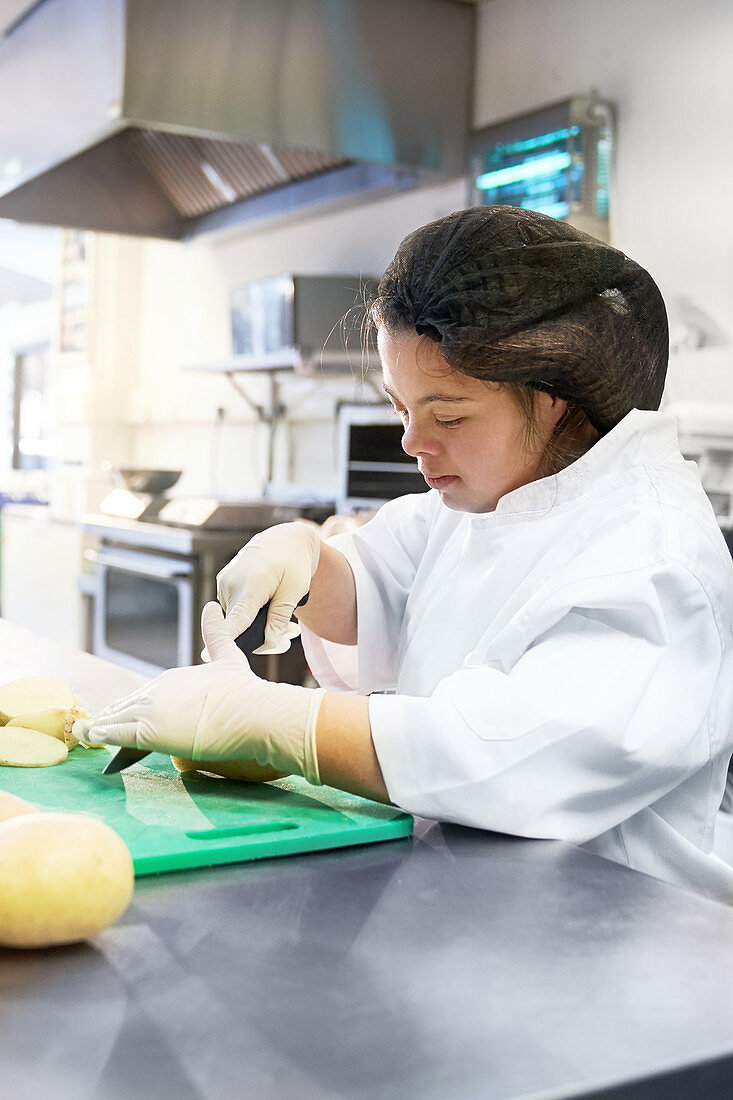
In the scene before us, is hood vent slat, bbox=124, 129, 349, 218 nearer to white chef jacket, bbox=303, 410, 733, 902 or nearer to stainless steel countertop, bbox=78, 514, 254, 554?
stainless steel countertop, bbox=78, 514, 254, 554

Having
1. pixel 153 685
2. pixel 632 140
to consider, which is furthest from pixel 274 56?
pixel 153 685

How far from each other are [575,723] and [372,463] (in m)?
2.55

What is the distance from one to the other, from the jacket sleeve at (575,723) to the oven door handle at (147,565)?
99.8 inches

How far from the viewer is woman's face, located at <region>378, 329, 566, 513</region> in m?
0.98

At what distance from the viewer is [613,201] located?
2.90 metres

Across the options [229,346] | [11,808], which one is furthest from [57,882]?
[229,346]

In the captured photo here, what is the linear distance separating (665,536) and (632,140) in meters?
2.33

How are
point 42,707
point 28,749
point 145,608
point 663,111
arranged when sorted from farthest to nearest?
point 145,608 → point 663,111 → point 42,707 → point 28,749

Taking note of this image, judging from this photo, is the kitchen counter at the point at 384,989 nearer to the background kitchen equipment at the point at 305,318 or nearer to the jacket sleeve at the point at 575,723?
the jacket sleeve at the point at 575,723

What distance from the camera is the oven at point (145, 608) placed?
3295 mm

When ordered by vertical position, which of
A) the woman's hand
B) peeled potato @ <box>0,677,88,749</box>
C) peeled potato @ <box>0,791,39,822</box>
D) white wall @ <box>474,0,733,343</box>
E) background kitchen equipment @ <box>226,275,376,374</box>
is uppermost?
white wall @ <box>474,0,733,343</box>

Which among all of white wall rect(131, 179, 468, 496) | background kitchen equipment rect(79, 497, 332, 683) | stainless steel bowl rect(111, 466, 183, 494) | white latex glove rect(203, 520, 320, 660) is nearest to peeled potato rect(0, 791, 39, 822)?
white latex glove rect(203, 520, 320, 660)

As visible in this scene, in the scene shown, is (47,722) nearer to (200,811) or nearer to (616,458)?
(200,811)

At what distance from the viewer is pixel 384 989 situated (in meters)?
0.52
